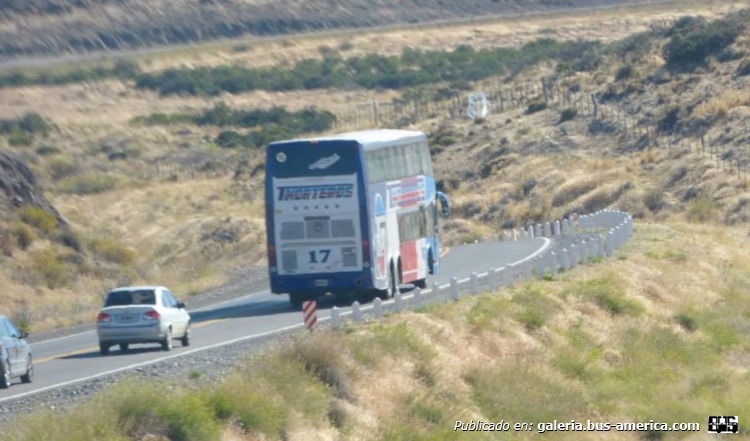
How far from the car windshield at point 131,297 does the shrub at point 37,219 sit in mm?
23657

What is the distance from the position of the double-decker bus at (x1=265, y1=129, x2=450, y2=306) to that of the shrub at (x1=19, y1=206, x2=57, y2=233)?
66.7ft

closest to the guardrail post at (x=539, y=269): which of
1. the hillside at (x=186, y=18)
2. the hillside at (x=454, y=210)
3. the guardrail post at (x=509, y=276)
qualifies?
the hillside at (x=454, y=210)

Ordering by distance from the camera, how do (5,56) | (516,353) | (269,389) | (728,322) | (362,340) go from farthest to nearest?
(5,56) < (728,322) < (516,353) < (362,340) < (269,389)

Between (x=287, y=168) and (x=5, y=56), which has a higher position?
(x=5, y=56)

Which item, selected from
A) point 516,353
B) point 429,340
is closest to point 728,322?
point 516,353

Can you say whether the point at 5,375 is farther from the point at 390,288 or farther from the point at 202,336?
the point at 390,288

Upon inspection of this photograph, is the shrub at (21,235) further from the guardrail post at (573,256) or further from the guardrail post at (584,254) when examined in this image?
the guardrail post at (573,256)

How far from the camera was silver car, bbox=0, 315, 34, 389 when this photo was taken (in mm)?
21219

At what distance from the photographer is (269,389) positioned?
59.4 feet

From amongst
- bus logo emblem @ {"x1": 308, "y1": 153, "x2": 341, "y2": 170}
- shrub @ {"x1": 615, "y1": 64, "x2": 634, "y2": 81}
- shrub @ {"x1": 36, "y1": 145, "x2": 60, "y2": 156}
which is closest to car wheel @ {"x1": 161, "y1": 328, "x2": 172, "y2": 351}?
bus logo emblem @ {"x1": 308, "y1": 153, "x2": 341, "y2": 170}

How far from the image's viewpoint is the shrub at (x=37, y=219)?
49031 mm

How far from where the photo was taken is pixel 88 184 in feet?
248

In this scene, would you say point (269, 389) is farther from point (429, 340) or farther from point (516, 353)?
point (516, 353)

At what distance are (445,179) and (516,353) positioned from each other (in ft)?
151
